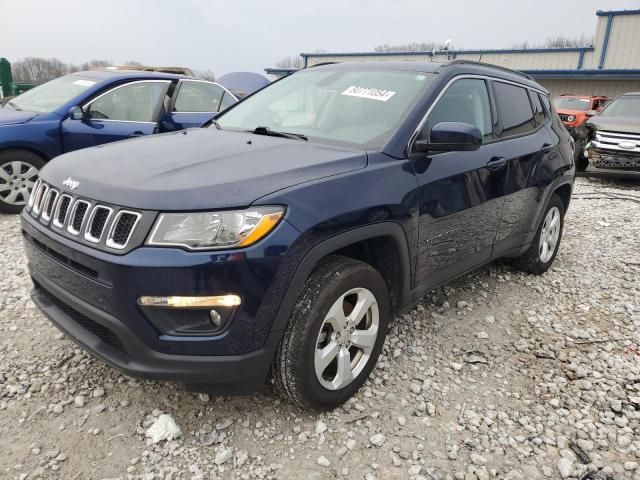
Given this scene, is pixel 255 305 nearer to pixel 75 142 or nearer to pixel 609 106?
pixel 75 142

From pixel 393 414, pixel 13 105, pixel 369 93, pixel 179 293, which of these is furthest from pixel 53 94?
pixel 393 414

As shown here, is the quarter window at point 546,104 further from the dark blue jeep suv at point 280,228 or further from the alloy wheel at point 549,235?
the dark blue jeep suv at point 280,228

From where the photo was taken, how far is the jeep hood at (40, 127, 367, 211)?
6.63 ft

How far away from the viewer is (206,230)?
1.98m

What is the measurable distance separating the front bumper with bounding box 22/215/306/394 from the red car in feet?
44.6

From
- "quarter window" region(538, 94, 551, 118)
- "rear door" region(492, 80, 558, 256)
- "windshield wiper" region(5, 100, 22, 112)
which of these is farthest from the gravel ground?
"windshield wiper" region(5, 100, 22, 112)

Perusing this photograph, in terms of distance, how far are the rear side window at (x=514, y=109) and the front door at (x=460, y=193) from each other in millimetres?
157

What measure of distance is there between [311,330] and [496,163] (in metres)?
1.87

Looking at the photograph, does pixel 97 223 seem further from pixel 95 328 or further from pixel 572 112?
pixel 572 112

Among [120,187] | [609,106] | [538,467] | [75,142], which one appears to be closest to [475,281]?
[538,467]

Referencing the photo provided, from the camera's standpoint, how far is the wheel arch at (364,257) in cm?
212

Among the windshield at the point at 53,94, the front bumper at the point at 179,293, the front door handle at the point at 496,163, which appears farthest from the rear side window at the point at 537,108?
the windshield at the point at 53,94

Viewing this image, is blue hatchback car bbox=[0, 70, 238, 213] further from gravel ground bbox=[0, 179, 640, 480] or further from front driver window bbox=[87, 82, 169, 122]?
gravel ground bbox=[0, 179, 640, 480]

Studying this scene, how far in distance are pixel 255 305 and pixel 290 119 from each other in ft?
5.00
